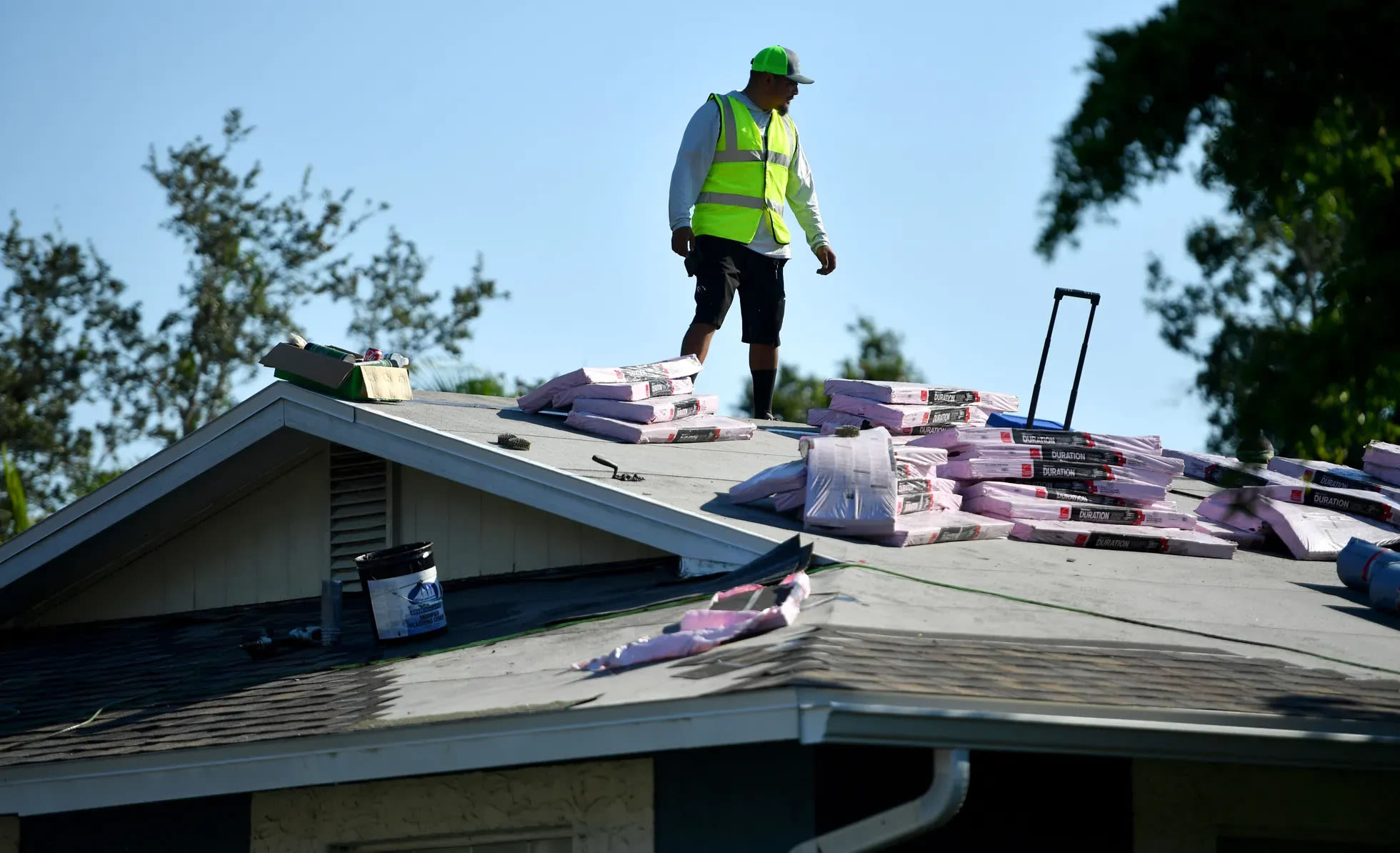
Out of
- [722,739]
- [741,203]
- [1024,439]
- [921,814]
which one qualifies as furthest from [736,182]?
[921,814]

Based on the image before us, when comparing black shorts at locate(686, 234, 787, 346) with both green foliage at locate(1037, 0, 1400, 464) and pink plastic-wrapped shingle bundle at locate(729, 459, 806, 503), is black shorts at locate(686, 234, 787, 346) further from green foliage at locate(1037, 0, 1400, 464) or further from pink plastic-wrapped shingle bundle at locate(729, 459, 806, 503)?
green foliage at locate(1037, 0, 1400, 464)

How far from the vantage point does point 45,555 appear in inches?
365

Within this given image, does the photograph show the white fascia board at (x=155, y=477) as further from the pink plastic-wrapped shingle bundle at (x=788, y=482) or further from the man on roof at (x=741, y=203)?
the man on roof at (x=741, y=203)

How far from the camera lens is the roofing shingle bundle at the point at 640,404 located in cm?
979

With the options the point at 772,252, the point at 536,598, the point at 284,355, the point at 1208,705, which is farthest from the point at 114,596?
the point at 1208,705

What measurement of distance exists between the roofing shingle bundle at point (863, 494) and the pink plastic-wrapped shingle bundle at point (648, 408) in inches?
63.3

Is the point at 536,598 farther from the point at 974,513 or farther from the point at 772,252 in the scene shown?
the point at 772,252

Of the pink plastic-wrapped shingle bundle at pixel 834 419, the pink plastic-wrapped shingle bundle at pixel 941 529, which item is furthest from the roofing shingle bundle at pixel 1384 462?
the pink plastic-wrapped shingle bundle at pixel 941 529

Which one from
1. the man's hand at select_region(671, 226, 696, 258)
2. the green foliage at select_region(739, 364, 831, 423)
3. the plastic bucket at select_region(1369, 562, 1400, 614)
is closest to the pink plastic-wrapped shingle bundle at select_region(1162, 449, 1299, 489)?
the plastic bucket at select_region(1369, 562, 1400, 614)

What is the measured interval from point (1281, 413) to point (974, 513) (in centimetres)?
382

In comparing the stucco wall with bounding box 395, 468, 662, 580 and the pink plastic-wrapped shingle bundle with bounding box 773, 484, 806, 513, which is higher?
the pink plastic-wrapped shingle bundle with bounding box 773, 484, 806, 513

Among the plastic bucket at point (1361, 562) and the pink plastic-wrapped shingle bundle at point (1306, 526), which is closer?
the plastic bucket at point (1361, 562)

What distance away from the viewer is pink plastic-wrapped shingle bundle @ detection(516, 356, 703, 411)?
32.7 feet

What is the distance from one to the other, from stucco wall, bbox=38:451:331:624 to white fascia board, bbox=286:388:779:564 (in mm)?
731
